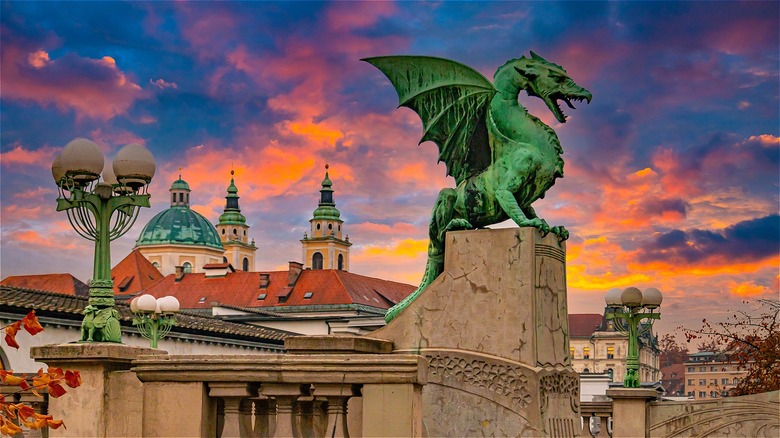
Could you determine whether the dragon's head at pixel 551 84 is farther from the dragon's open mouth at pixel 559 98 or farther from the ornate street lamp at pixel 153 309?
the ornate street lamp at pixel 153 309

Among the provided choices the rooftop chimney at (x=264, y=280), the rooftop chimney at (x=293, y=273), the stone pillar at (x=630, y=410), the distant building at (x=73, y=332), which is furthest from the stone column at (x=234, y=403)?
the rooftop chimney at (x=264, y=280)

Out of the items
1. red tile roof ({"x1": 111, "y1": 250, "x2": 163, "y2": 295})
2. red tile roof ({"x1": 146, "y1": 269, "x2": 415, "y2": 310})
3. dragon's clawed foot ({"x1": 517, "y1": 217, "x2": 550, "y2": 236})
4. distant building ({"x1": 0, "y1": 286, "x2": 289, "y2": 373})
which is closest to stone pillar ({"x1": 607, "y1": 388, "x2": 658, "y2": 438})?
dragon's clawed foot ({"x1": 517, "y1": 217, "x2": 550, "y2": 236})

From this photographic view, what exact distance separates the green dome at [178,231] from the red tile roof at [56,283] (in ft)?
152

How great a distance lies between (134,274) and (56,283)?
38.9 meters

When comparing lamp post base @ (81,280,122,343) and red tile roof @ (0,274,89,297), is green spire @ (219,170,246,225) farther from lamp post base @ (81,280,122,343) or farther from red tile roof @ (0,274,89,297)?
lamp post base @ (81,280,122,343)

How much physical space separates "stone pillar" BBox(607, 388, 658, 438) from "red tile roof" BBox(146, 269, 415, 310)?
3075 inches

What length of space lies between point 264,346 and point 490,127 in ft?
120

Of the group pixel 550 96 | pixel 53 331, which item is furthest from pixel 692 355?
pixel 550 96

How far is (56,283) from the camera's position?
85938 millimetres

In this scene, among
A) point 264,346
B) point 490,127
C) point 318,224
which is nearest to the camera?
point 490,127

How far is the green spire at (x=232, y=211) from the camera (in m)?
164

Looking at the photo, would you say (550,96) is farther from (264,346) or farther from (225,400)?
(264,346)

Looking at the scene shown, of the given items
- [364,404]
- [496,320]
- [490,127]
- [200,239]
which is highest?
[200,239]

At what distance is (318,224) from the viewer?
152 m
